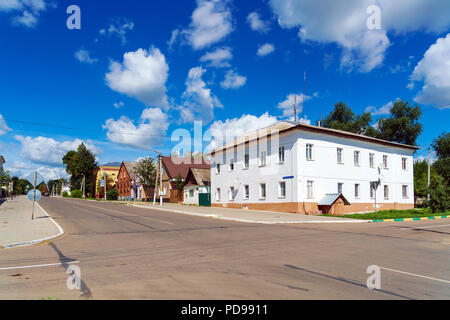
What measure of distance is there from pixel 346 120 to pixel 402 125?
10.7 m

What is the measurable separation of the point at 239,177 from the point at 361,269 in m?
29.2

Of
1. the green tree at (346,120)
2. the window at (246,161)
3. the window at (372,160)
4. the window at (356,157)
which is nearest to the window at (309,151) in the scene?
the window at (356,157)

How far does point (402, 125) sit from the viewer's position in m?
52.0

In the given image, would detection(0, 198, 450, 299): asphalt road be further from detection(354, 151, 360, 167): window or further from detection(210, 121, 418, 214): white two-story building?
detection(354, 151, 360, 167): window

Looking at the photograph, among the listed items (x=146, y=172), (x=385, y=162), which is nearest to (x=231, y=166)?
(x=385, y=162)

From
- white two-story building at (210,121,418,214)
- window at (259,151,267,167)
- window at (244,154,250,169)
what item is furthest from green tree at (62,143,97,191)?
window at (259,151,267,167)

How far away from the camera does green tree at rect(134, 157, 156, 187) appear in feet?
176

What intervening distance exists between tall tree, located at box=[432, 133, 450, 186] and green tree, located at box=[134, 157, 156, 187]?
157 ft

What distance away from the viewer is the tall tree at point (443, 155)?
5390cm

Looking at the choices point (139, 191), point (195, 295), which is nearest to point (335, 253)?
point (195, 295)

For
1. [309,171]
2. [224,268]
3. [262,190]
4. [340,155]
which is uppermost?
A: [340,155]

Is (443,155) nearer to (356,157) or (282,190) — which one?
(356,157)

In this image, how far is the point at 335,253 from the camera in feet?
30.9

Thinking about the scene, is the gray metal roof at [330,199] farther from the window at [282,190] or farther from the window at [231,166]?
the window at [231,166]
